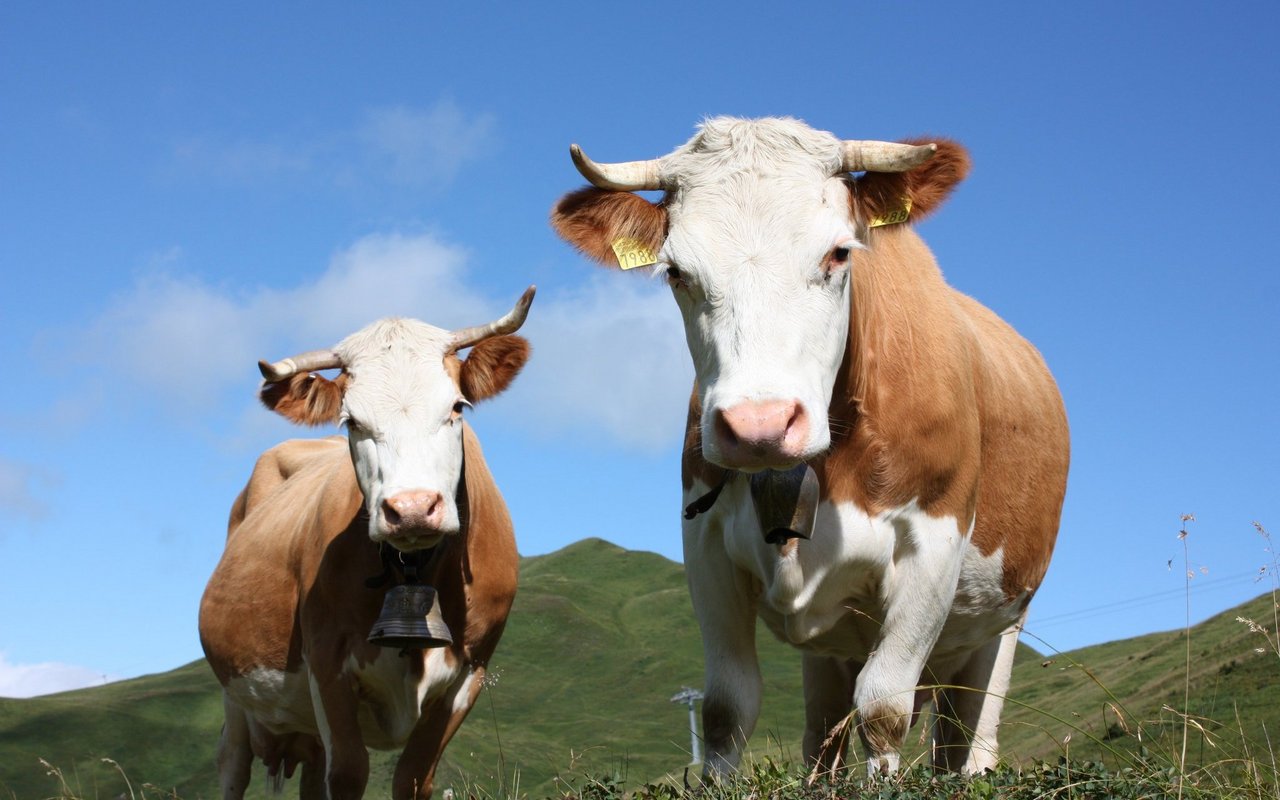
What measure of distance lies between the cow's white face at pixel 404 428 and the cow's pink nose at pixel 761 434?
320cm

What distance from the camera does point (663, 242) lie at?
5672 millimetres

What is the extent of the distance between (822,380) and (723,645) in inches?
55.9

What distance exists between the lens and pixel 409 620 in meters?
7.52

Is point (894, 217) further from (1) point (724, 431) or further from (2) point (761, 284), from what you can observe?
(1) point (724, 431)

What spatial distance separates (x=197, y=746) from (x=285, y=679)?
5188 centimetres

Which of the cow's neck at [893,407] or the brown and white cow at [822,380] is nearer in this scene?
the brown and white cow at [822,380]

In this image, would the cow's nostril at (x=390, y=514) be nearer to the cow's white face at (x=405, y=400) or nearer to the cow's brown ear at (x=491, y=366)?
the cow's white face at (x=405, y=400)

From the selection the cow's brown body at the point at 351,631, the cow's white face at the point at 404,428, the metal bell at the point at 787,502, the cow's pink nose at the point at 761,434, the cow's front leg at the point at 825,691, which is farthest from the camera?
the cow's brown body at the point at 351,631

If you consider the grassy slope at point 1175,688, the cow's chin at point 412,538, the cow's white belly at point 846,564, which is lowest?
the grassy slope at point 1175,688

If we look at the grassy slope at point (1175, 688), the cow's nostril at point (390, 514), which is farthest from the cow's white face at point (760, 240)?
the grassy slope at point (1175, 688)

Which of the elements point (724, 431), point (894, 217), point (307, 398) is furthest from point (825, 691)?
point (307, 398)

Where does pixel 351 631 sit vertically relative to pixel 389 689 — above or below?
above

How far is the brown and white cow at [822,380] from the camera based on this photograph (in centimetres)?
500

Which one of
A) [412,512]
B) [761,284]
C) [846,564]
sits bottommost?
[846,564]
